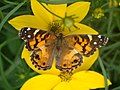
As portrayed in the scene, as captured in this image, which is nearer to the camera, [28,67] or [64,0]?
[64,0]

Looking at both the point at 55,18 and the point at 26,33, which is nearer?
the point at 26,33

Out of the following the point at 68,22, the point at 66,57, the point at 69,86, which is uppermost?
the point at 68,22

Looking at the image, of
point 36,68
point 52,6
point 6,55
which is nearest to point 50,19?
point 52,6

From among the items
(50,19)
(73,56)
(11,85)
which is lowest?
(11,85)

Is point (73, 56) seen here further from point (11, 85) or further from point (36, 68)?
point (11, 85)

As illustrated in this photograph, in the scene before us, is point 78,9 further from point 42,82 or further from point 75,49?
point 42,82

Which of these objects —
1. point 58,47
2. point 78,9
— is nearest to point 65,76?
point 58,47
